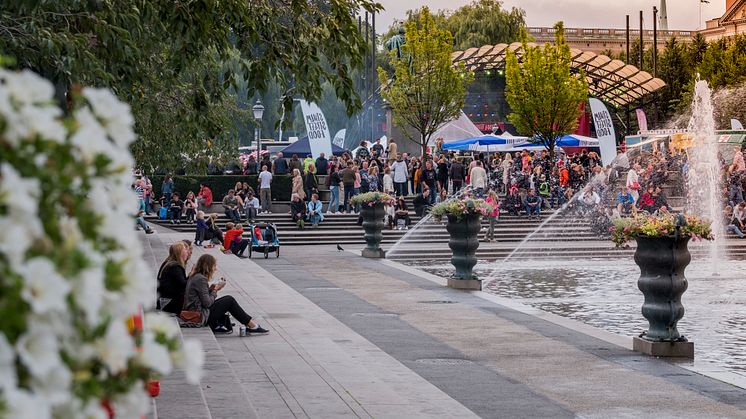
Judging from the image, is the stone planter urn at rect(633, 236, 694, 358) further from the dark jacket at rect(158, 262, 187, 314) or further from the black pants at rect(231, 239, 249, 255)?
the black pants at rect(231, 239, 249, 255)

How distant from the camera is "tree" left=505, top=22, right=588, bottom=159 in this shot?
5225 cm

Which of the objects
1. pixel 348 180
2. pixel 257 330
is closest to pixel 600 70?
pixel 348 180

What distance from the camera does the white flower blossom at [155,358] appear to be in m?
2.30

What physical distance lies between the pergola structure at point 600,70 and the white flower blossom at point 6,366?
177 ft

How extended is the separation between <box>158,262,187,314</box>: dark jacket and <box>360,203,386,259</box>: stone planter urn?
55.9ft

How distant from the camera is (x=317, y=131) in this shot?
45.7 m

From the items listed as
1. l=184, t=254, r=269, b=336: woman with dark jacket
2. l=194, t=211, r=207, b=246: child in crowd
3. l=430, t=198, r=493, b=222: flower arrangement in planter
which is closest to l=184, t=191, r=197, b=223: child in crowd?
l=194, t=211, r=207, b=246: child in crowd

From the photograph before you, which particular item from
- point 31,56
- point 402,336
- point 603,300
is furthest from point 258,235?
point 31,56

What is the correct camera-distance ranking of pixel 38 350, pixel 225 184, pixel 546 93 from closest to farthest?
pixel 38 350
pixel 225 184
pixel 546 93

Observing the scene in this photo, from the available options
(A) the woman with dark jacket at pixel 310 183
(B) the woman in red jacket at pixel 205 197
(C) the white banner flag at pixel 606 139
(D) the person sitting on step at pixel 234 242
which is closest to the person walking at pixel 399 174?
(A) the woman with dark jacket at pixel 310 183

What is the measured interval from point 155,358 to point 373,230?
29223 mm

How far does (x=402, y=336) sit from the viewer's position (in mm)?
15797

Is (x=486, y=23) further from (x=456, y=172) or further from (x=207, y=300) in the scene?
(x=207, y=300)

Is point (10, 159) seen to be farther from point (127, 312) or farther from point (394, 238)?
point (394, 238)
